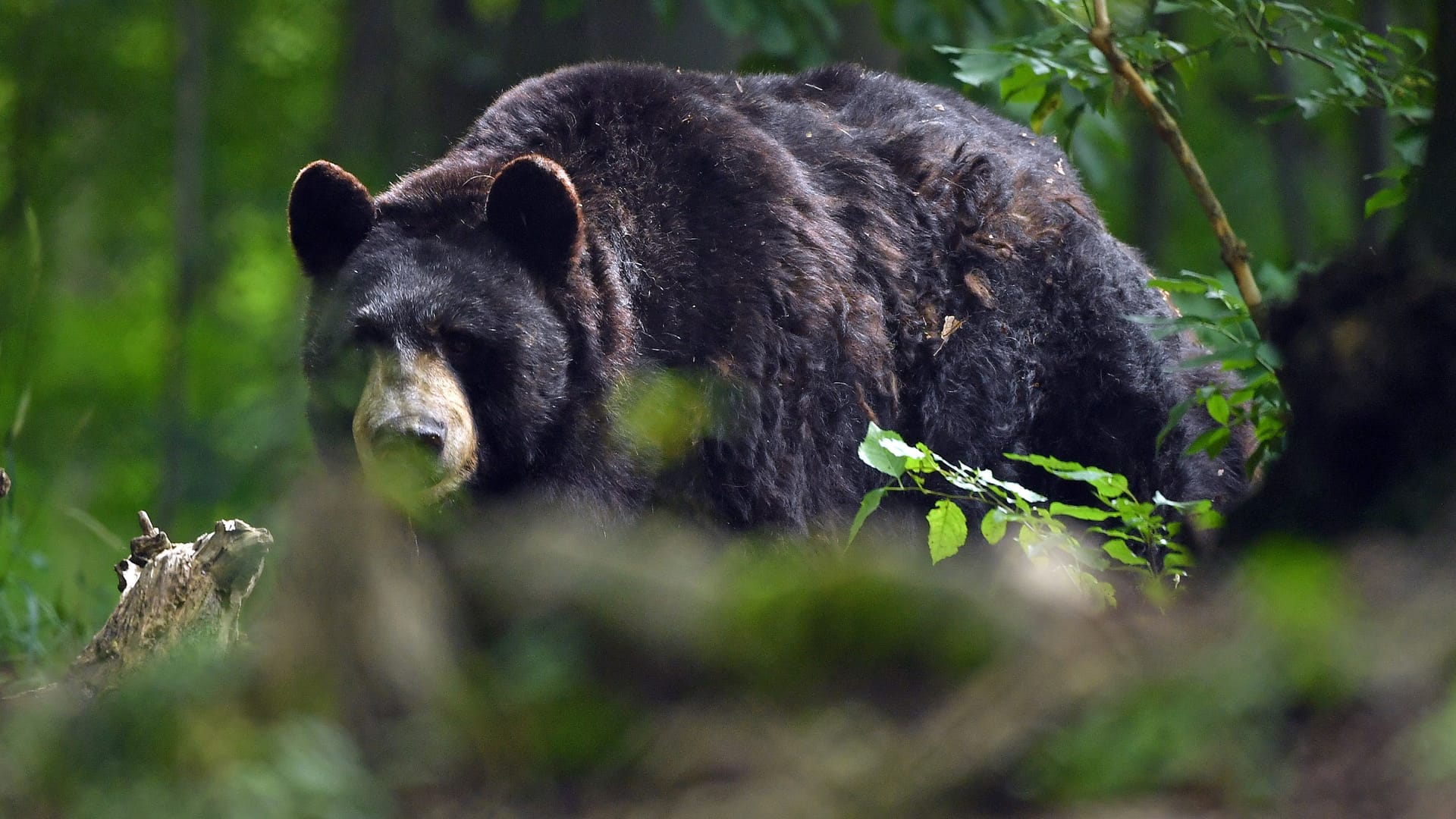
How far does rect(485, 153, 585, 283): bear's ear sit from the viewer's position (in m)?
4.72

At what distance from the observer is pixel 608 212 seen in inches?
196

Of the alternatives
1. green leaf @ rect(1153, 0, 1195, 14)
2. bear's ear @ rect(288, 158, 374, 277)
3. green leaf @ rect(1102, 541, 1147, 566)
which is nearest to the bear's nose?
bear's ear @ rect(288, 158, 374, 277)

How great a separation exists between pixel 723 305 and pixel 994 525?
1715 mm

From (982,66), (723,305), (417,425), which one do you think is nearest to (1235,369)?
(982,66)

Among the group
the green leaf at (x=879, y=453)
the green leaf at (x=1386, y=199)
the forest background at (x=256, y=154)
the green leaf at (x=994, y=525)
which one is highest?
the green leaf at (x=1386, y=199)

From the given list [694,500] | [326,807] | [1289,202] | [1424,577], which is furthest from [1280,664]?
[1289,202]

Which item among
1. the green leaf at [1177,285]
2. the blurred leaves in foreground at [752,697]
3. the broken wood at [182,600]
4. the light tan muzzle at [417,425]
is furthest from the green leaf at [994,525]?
the broken wood at [182,600]

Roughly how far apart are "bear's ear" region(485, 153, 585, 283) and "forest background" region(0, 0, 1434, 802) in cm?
220

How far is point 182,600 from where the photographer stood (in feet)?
11.8

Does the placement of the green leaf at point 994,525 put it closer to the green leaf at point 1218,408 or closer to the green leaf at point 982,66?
the green leaf at point 1218,408

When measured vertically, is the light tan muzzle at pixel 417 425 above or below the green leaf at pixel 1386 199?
below

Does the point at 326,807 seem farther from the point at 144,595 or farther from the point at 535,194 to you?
the point at 535,194

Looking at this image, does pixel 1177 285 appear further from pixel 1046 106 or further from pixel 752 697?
pixel 752 697

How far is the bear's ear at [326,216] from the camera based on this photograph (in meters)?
4.86
